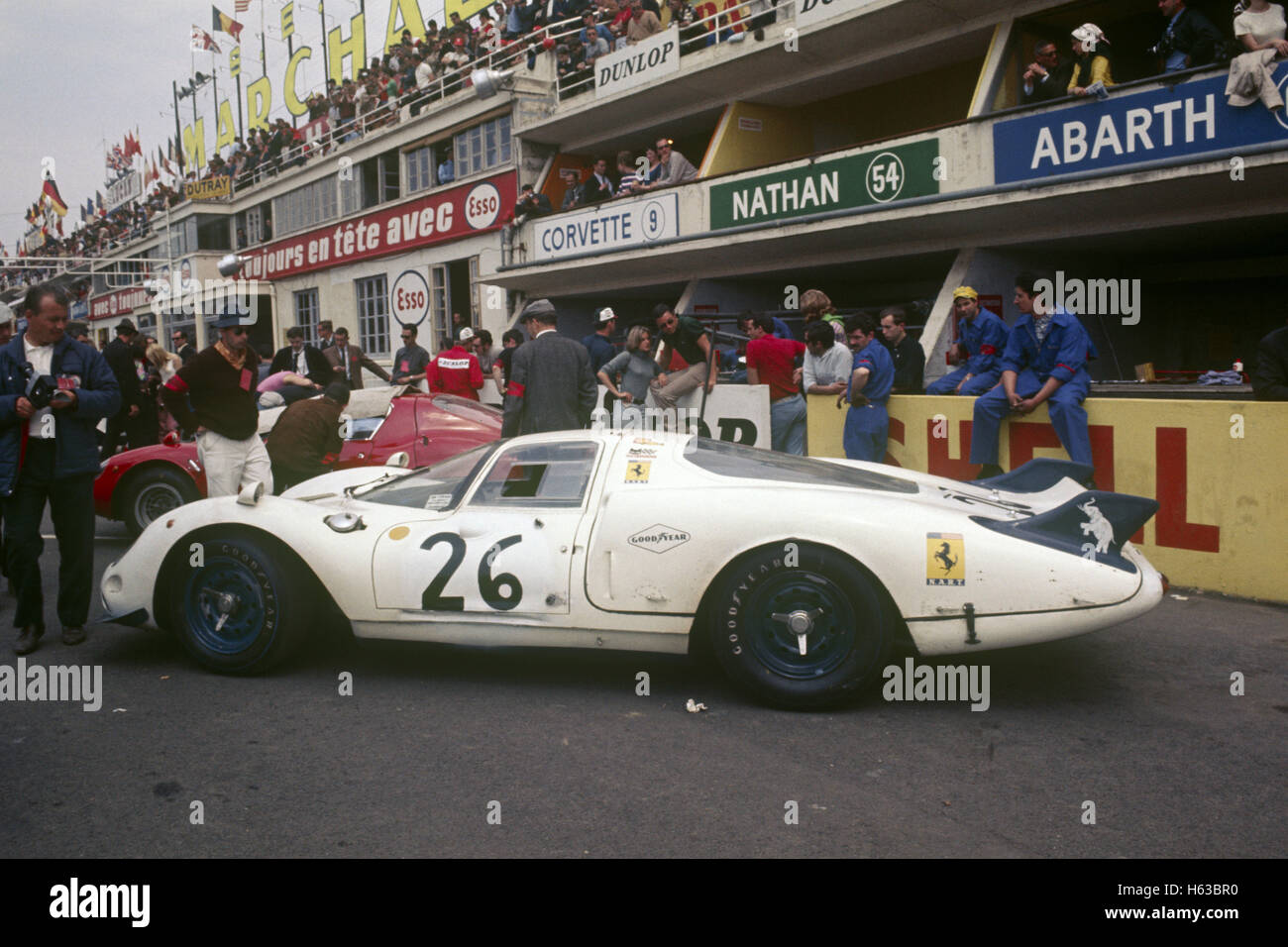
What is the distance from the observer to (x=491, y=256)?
20.8 metres

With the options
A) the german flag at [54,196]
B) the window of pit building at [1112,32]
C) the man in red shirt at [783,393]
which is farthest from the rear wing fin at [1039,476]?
the german flag at [54,196]

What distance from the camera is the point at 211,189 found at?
36.0 m

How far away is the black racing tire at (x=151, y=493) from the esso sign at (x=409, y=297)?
48.5ft

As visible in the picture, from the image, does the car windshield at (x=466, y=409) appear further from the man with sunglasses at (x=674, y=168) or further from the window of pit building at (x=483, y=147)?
the window of pit building at (x=483, y=147)

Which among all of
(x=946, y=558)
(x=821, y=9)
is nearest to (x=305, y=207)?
(x=821, y=9)

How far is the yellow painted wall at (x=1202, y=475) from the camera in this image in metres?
5.93

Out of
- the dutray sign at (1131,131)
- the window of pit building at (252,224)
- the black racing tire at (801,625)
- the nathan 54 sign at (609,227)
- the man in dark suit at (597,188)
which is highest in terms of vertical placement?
the window of pit building at (252,224)

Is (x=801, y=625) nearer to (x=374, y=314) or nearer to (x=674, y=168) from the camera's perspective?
(x=674, y=168)

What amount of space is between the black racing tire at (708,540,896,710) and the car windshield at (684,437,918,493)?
0.48m

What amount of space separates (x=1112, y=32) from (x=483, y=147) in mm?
12631

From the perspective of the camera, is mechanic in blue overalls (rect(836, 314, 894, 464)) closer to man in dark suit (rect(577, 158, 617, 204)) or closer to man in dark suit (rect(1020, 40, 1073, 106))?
man in dark suit (rect(1020, 40, 1073, 106))

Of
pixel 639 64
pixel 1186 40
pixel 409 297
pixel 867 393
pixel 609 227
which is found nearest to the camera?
pixel 867 393
